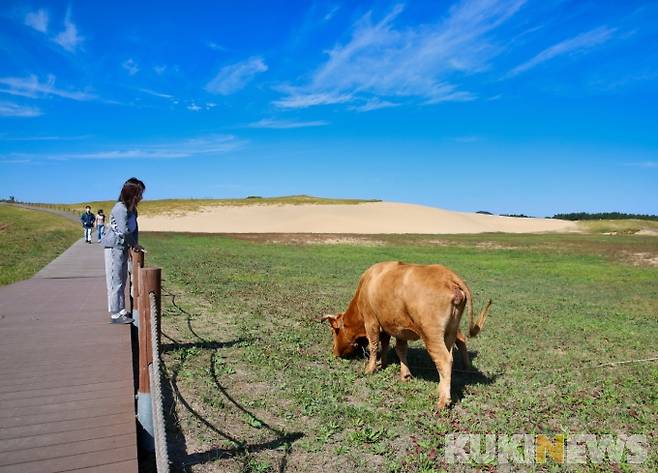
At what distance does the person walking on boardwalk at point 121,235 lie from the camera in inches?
326

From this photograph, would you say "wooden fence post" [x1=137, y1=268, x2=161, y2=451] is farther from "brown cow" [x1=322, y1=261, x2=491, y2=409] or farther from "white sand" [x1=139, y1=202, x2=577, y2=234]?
"white sand" [x1=139, y1=202, x2=577, y2=234]

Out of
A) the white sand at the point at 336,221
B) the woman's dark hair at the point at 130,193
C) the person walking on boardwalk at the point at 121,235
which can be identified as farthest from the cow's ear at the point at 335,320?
the white sand at the point at 336,221

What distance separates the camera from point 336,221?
64188 millimetres

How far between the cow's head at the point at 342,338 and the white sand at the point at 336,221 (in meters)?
48.1

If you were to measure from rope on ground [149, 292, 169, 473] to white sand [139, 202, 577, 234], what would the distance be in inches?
2039

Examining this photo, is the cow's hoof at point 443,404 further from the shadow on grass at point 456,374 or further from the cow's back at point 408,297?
the cow's back at point 408,297

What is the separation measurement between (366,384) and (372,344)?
0.69m

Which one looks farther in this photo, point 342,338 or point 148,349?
point 342,338

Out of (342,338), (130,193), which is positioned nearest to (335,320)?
(342,338)

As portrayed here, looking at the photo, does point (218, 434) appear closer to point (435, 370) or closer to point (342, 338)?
point (342, 338)

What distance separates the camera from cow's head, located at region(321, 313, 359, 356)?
871 centimetres

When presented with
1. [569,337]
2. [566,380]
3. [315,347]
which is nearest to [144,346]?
[315,347]

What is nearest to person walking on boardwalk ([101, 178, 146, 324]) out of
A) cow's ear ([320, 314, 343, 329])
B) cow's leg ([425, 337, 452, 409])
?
cow's ear ([320, 314, 343, 329])

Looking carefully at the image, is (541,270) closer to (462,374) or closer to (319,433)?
(462,374)
